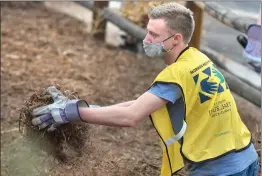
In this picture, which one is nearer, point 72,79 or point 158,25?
point 158,25

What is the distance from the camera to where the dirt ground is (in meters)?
3.66

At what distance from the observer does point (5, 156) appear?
189 inches

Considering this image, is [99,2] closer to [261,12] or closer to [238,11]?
[238,11]

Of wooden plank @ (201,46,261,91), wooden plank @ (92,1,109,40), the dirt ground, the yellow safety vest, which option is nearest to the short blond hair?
the yellow safety vest

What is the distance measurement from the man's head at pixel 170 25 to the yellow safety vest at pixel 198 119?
8 centimetres

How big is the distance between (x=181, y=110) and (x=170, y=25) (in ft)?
1.30

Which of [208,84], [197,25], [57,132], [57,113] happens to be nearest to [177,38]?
[208,84]

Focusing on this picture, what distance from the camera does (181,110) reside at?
2607 mm

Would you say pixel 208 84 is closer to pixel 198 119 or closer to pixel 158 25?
pixel 198 119

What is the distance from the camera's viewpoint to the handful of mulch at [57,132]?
2.98 m

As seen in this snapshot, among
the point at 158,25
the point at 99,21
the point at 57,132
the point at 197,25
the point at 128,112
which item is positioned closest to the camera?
the point at 128,112

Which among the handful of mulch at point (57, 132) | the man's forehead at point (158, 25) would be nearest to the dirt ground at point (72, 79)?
the handful of mulch at point (57, 132)

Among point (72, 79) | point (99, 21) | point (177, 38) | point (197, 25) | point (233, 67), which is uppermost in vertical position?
point (177, 38)

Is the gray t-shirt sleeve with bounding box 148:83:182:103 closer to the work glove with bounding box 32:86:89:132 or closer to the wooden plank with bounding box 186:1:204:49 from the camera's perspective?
the work glove with bounding box 32:86:89:132
